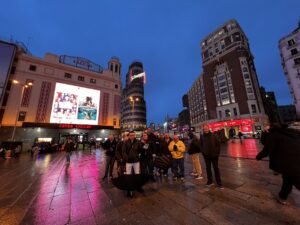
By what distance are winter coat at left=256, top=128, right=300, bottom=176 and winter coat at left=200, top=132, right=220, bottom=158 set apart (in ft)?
4.27

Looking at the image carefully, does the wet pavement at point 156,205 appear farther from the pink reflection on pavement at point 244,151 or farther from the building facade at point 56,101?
the building facade at point 56,101

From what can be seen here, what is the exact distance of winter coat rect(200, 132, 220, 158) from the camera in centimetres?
447

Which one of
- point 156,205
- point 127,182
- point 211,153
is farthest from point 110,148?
point 211,153

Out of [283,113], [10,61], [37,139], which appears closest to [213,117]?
[37,139]

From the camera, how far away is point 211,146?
4.50 metres

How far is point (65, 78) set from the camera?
3003 centimetres

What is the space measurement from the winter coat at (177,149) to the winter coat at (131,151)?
5.49ft

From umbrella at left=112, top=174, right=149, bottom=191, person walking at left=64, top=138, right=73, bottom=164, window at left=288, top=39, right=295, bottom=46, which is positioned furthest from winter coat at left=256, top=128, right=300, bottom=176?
window at left=288, top=39, right=295, bottom=46

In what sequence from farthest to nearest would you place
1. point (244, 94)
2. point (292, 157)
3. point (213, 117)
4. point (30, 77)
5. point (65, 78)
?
point (213, 117) < point (244, 94) < point (65, 78) < point (30, 77) < point (292, 157)

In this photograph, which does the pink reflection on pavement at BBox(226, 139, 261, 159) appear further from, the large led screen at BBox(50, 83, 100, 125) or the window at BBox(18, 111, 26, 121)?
the window at BBox(18, 111, 26, 121)

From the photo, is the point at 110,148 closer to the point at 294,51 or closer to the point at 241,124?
the point at 241,124

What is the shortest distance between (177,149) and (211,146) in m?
1.38

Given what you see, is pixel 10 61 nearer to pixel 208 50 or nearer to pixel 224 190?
pixel 224 190

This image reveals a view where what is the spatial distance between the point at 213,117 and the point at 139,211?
4837cm
